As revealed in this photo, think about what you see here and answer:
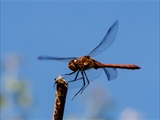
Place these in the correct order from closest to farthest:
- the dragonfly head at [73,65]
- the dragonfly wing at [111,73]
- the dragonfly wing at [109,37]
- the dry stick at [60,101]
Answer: the dry stick at [60,101] → the dragonfly head at [73,65] → the dragonfly wing at [111,73] → the dragonfly wing at [109,37]

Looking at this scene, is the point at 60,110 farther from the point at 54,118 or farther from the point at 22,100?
the point at 22,100

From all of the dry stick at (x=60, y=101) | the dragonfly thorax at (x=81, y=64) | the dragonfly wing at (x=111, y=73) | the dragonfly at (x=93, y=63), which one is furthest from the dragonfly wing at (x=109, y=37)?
the dry stick at (x=60, y=101)

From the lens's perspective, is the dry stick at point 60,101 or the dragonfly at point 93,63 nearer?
the dry stick at point 60,101

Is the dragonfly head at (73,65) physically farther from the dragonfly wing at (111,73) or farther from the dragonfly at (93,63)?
the dragonfly wing at (111,73)

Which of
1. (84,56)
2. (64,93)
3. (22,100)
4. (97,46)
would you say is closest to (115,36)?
(97,46)

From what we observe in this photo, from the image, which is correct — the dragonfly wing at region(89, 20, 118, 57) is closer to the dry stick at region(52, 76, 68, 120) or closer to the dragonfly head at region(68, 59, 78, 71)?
the dragonfly head at region(68, 59, 78, 71)

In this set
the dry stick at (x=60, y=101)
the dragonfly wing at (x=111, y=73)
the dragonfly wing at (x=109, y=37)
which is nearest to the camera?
the dry stick at (x=60, y=101)

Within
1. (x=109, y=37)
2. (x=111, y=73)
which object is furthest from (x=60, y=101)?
(x=109, y=37)

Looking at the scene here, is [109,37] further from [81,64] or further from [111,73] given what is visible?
[81,64]
